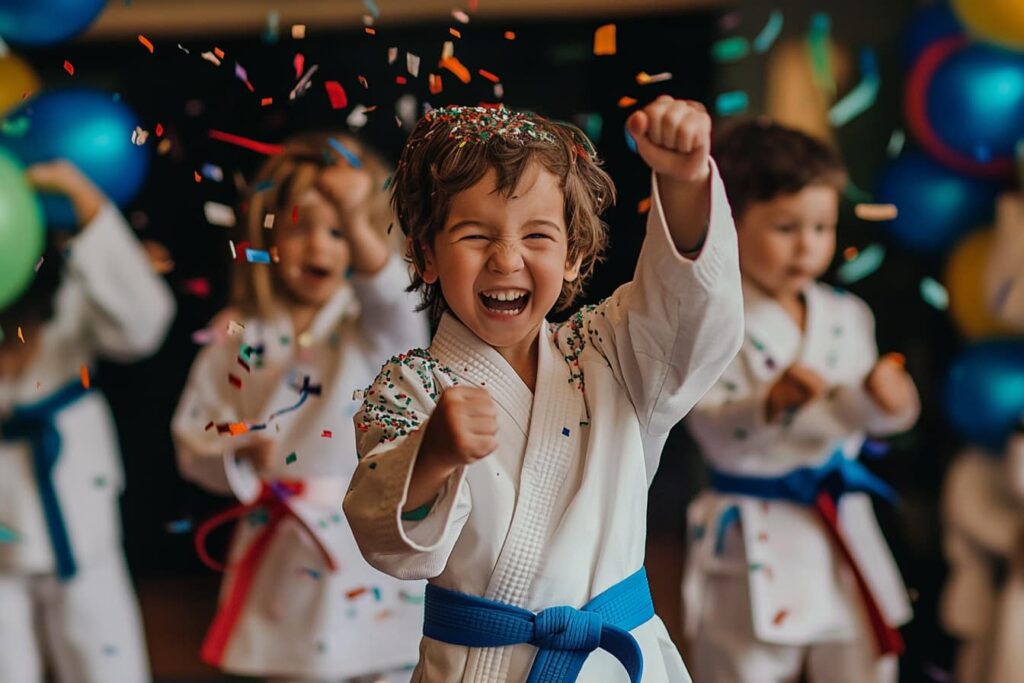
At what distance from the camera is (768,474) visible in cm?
241

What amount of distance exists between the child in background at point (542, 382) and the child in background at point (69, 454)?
152 centimetres

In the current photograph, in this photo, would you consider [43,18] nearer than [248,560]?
Yes

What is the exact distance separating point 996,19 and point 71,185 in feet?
6.10

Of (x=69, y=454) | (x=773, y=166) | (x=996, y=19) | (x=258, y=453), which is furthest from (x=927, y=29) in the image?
(x=69, y=454)

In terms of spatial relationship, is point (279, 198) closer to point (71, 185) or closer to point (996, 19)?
point (71, 185)

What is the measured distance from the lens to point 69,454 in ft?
8.45

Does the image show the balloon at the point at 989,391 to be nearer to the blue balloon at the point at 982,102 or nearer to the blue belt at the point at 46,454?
the blue balloon at the point at 982,102

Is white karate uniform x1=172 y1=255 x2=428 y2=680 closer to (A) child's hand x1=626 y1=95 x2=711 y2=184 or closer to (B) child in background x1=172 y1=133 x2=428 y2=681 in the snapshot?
(B) child in background x1=172 y1=133 x2=428 y2=681

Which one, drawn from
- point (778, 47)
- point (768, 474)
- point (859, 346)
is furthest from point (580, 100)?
point (768, 474)

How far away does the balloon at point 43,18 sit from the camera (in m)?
2.21

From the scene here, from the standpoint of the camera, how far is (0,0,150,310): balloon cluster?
221cm

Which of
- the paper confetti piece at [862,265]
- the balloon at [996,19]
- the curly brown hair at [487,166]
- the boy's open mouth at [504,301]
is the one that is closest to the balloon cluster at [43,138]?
the curly brown hair at [487,166]

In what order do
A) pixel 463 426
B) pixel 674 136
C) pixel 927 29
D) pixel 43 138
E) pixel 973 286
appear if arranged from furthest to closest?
pixel 927 29, pixel 973 286, pixel 43 138, pixel 674 136, pixel 463 426

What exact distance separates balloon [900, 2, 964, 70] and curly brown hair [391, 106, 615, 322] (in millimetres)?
1960
